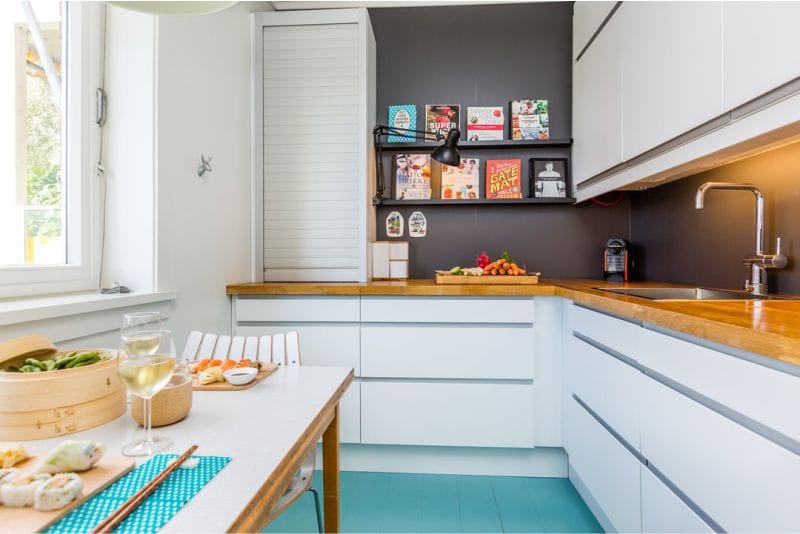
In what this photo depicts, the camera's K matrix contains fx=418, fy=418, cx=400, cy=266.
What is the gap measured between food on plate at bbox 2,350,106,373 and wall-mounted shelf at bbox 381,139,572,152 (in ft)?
7.47

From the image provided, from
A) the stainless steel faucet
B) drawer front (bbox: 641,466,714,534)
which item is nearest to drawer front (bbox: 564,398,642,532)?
drawer front (bbox: 641,466,714,534)

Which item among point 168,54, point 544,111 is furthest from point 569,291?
point 168,54

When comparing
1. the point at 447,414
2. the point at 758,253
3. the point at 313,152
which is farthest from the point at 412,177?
the point at 758,253

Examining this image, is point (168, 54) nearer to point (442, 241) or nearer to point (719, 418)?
A: point (442, 241)

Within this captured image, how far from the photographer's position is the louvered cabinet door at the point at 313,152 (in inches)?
103

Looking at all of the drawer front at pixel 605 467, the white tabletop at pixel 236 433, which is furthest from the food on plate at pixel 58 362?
the drawer front at pixel 605 467

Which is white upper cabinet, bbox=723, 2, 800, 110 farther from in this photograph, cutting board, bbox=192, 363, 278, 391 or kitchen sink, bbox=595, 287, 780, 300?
cutting board, bbox=192, 363, 278, 391

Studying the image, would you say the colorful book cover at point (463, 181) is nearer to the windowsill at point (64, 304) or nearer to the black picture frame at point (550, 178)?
the black picture frame at point (550, 178)

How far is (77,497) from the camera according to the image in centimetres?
50

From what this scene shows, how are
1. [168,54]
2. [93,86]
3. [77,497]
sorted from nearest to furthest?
[77,497]
[93,86]
[168,54]

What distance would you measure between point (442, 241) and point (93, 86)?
2.04 metres

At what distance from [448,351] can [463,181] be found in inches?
48.1

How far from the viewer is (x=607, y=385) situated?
1642 millimetres

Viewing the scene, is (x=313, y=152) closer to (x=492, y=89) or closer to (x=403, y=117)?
(x=403, y=117)
